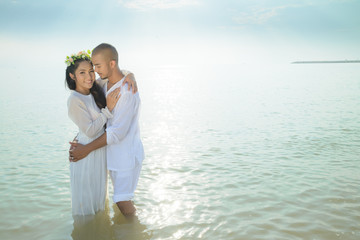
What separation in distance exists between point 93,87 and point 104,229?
1838mm

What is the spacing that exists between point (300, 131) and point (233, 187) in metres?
5.65

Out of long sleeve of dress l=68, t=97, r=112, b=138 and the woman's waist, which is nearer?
long sleeve of dress l=68, t=97, r=112, b=138

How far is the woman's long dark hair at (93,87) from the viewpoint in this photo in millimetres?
3566

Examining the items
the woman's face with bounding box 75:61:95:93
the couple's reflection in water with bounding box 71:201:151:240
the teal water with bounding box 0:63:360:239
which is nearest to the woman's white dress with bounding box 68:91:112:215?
the woman's face with bounding box 75:61:95:93

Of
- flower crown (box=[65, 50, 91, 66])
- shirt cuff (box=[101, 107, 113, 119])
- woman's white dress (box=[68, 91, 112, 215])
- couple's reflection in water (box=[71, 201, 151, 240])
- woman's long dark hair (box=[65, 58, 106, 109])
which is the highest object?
flower crown (box=[65, 50, 91, 66])

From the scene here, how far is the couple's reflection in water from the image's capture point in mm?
4000

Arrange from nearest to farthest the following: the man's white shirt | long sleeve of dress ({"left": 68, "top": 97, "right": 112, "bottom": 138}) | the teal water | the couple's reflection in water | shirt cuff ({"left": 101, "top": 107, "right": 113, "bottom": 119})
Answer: long sleeve of dress ({"left": 68, "top": 97, "right": 112, "bottom": 138}) < the man's white shirt < shirt cuff ({"left": 101, "top": 107, "right": 113, "bottom": 119}) < the couple's reflection in water < the teal water

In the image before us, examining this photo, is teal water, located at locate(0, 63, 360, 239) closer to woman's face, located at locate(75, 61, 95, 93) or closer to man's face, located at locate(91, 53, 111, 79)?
woman's face, located at locate(75, 61, 95, 93)

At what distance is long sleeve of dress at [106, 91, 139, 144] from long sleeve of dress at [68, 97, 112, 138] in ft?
0.41

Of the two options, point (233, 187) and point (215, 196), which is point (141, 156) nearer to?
point (215, 196)

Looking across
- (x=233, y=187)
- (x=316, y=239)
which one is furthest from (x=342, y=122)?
(x=316, y=239)

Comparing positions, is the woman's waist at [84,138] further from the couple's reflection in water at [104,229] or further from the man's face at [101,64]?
the couple's reflection in water at [104,229]

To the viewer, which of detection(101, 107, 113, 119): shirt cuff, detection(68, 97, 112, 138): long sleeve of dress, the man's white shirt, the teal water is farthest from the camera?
the teal water

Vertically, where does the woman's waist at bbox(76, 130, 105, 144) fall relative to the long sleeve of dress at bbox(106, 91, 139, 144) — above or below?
Result: below
